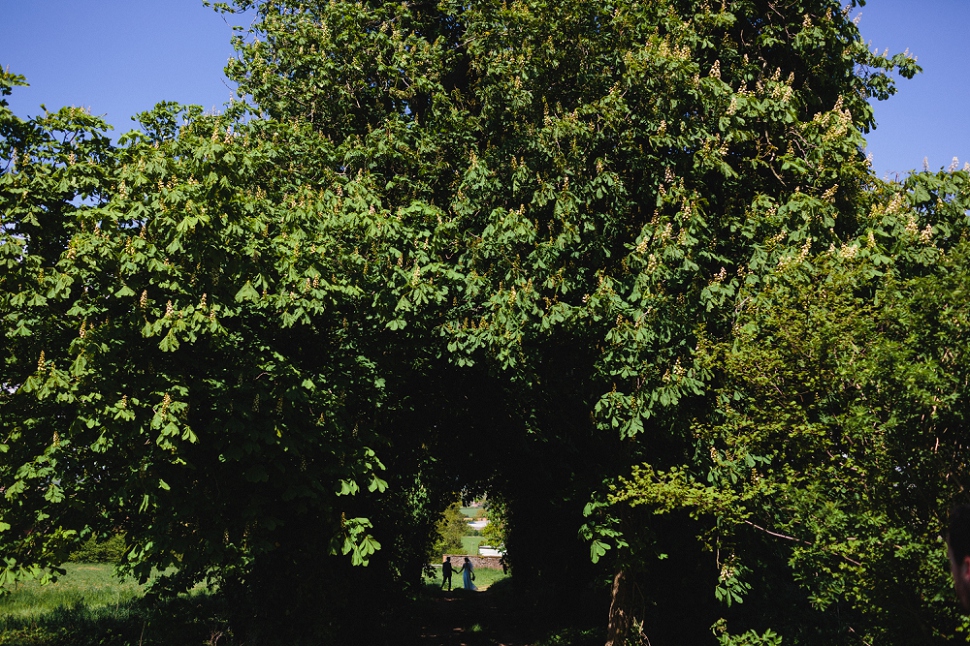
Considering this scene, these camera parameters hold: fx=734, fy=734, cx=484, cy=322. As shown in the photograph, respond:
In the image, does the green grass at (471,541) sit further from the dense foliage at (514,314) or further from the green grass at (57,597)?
the dense foliage at (514,314)

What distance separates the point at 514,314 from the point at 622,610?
668 cm

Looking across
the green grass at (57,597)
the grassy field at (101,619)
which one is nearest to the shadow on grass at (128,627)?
the grassy field at (101,619)

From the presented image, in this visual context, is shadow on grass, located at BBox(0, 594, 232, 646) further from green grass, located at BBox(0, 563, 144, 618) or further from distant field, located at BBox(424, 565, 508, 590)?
distant field, located at BBox(424, 565, 508, 590)

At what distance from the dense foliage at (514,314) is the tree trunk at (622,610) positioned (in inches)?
2.7

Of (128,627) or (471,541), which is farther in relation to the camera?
(471,541)

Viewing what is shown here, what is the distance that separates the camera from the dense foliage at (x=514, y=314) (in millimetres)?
8195

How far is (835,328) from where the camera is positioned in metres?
7.93

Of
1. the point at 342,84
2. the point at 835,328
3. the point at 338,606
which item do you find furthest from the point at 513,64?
the point at 338,606

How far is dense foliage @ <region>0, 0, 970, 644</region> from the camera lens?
820 centimetres

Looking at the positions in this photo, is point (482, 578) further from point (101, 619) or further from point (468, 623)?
point (101, 619)

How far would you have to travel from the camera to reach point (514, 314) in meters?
11.2

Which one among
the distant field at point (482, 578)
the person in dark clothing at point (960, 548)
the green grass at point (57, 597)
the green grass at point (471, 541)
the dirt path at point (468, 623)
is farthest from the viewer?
the green grass at point (471, 541)

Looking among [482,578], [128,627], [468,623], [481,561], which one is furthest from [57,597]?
[481,561]

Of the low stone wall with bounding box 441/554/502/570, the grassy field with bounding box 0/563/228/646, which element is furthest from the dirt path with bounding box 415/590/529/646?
the low stone wall with bounding box 441/554/502/570
